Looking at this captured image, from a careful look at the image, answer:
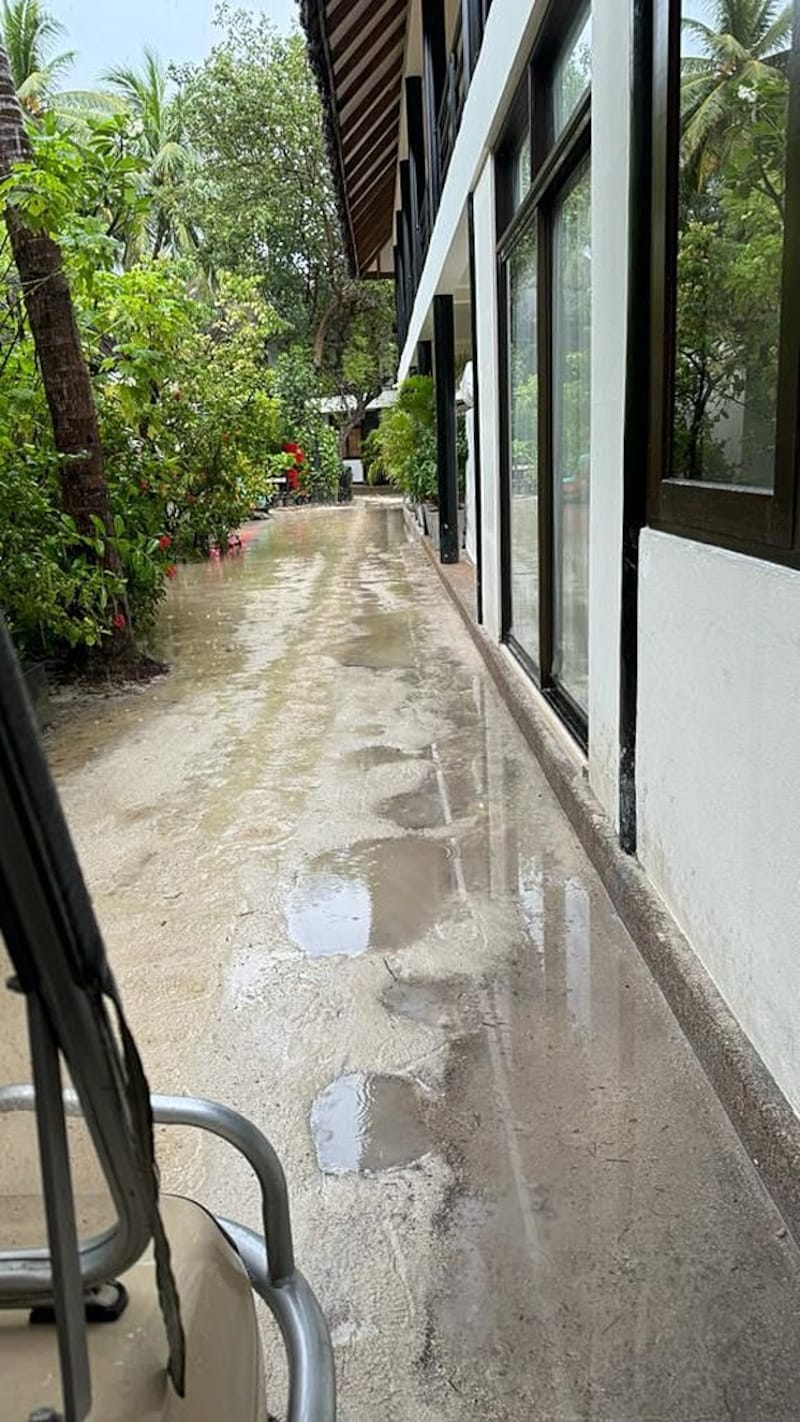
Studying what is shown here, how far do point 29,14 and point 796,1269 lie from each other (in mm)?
26025

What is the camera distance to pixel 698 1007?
214 centimetres

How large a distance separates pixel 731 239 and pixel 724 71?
37 centimetres

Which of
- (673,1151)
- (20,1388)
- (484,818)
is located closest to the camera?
(20,1388)

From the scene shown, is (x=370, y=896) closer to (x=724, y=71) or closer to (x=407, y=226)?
(x=724, y=71)

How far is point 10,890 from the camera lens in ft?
1.73

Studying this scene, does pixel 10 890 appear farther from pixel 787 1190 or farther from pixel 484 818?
pixel 484 818

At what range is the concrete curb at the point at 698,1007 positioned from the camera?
1.73m

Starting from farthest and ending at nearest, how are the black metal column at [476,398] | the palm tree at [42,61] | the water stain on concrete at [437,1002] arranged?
1. the palm tree at [42,61]
2. the black metal column at [476,398]
3. the water stain on concrete at [437,1002]

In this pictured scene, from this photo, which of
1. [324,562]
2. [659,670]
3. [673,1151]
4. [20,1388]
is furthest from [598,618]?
[324,562]

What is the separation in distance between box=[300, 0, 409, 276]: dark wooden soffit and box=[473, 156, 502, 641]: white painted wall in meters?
4.70

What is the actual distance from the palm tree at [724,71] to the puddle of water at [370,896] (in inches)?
81.2

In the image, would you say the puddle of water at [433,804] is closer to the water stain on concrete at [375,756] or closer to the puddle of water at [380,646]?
the water stain on concrete at [375,756]

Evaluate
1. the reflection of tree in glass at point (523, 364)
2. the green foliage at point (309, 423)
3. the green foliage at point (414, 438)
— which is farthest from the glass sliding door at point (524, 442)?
the green foliage at point (309, 423)

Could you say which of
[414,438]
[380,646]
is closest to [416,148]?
[414,438]
